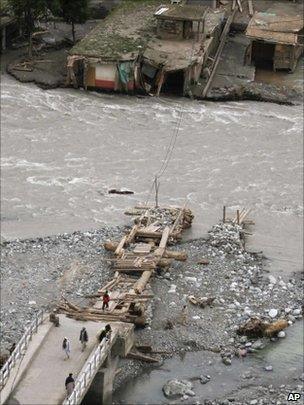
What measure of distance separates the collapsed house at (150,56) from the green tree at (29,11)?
92.7 inches

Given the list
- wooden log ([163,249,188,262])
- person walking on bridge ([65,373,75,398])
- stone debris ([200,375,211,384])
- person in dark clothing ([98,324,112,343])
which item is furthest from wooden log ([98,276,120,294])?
person walking on bridge ([65,373,75,398])

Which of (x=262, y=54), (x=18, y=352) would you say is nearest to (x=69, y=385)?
(x=18, y=352)

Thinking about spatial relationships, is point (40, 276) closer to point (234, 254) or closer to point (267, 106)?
point (234, 254)

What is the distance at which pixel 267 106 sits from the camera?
4053 cm

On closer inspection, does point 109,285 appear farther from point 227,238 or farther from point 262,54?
point 262,54

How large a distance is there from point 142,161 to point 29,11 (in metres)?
11.4

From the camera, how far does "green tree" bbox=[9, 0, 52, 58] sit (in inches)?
1649

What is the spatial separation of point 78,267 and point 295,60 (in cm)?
2147

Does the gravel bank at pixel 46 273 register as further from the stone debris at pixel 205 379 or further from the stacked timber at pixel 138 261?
the stone debris at pixel 205 379

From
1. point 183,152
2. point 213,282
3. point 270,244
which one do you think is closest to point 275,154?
point 183,152

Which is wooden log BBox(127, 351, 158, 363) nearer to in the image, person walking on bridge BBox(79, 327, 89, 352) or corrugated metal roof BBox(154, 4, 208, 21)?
person walking on bridge BBox(79, 327, 89, 352)

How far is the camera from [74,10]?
145ft

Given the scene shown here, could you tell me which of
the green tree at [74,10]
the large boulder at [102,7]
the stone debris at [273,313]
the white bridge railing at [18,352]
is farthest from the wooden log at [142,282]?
the large boulder at [102,7]

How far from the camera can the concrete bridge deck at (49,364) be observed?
63.3ft
